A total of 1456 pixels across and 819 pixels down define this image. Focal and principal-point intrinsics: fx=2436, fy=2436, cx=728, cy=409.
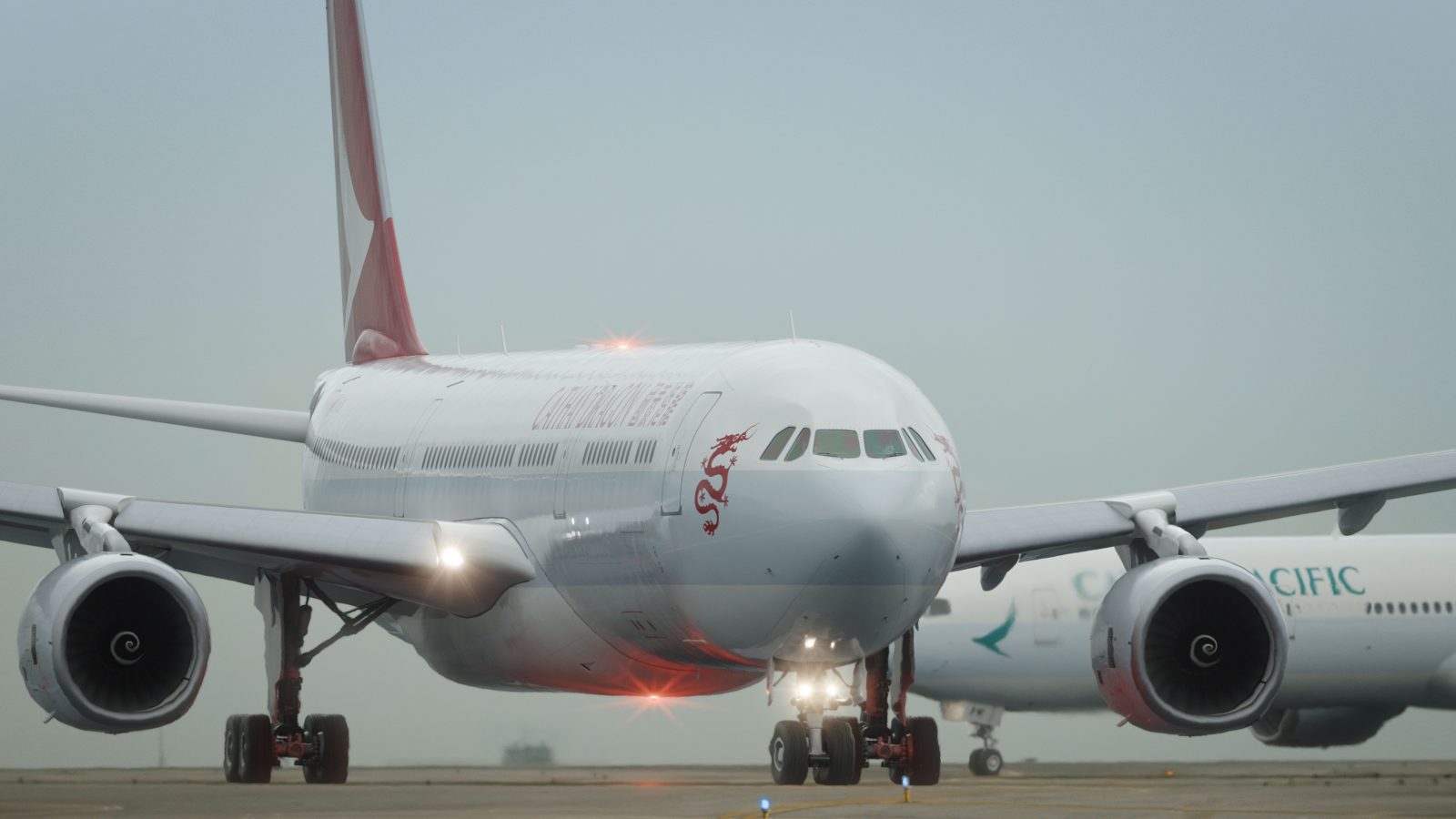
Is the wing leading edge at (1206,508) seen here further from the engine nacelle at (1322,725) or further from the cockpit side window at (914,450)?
the engine nacelle at (1322,725)

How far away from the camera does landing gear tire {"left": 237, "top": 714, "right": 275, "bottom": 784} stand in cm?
2680

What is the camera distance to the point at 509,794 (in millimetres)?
30453

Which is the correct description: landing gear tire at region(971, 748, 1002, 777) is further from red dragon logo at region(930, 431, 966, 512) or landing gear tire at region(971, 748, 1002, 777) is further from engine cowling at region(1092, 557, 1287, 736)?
red dragon logo at region(930, 431, 966, 512)

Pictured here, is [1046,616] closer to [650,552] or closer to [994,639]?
[994,639]

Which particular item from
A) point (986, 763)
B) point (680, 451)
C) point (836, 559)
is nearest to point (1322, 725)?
point (986, 763)

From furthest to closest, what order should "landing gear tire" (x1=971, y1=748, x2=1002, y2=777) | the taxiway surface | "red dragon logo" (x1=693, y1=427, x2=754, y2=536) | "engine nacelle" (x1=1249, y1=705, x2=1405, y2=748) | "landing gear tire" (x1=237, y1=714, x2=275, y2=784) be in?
"engine nacelle" (x1=1249, y1=705, x2=1405, y2=748) → "landing gear tire" (x1=971, y1=748, x2=1002, y2=777) → "landing gear tire" (x1=237, y1=714, x2=275, y2=784) → the taxiway surface → "red dragon logo" (x1=693, y1=427, x2=754, y2=536)

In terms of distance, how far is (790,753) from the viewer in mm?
22531

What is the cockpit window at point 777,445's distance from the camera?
20.4 meters

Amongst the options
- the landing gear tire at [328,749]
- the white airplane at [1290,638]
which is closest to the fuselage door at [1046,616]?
the white airplane at [1290,638]

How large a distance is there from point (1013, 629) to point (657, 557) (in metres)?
24.6

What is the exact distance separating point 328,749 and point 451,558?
4210mm

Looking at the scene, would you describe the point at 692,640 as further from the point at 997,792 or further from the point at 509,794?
the point at 997,792

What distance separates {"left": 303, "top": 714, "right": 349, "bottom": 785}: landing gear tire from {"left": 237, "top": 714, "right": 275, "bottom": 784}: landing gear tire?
0.74 meters

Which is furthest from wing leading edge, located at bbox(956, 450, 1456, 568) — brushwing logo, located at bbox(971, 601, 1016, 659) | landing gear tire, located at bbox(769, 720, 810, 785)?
brushwing logo, located at bbox(971, 601, 1016, 659)
